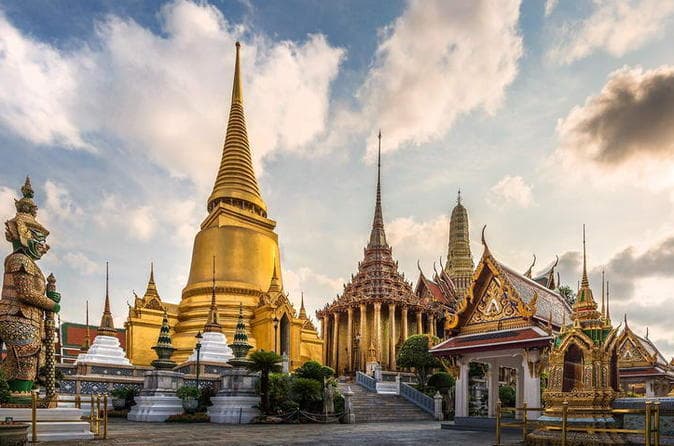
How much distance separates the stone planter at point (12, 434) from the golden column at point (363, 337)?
2956cm

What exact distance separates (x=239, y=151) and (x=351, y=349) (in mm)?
16051

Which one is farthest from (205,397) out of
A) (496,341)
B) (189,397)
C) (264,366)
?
(496,341)

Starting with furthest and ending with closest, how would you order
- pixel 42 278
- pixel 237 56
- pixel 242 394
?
pixel 237 56 → pixel 242 394 → pixel 42 278

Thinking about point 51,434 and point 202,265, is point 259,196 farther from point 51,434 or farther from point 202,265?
point 51,434

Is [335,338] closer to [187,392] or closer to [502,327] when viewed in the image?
[187,392]

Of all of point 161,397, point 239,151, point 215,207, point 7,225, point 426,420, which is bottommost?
point 426,420

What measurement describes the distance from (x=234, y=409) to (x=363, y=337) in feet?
64.8

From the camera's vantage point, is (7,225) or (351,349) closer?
(7,225)

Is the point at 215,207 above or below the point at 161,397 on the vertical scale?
above

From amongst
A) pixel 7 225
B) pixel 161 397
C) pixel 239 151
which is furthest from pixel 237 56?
pixel 7 225

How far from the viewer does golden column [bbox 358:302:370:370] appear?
120 feet

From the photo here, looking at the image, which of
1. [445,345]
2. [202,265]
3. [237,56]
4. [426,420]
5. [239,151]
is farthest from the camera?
[237,56]

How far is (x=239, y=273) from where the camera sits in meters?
32.9

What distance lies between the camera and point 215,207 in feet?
117
